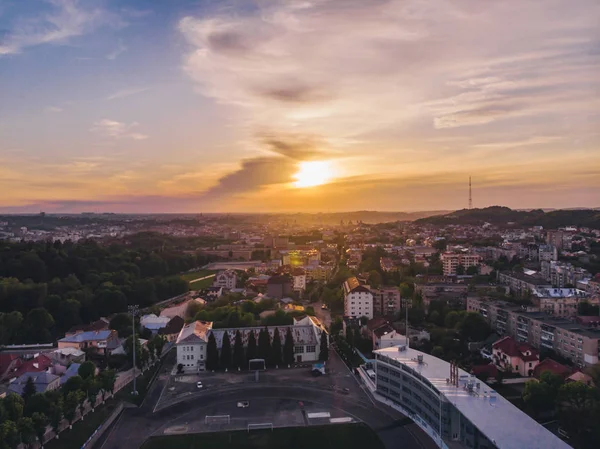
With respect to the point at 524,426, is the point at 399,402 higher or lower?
lower

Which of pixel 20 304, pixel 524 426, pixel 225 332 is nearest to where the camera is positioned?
pixel 524 426

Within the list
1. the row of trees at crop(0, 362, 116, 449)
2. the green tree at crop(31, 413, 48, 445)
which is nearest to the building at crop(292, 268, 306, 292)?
the row of trees at crop(0, 362, 116, 449)

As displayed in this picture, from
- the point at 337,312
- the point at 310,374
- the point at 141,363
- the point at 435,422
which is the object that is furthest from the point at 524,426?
the point at 337,312

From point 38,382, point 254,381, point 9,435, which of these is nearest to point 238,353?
point 254,381

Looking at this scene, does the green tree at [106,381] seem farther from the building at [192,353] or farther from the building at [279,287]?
the building at [279,287]

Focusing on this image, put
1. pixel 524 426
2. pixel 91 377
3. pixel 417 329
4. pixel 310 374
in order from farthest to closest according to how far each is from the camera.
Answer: pixel 417 329
pixel 310 374
pixel 91 377
pixel 524 426

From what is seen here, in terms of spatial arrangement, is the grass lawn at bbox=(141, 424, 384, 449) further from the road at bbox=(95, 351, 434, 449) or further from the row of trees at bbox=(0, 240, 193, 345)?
the row of trees at bbox=(0, 240, 193, 345)

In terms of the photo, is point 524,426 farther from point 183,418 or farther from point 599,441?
point 183,418

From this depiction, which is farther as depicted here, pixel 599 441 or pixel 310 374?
pixel 310 374
